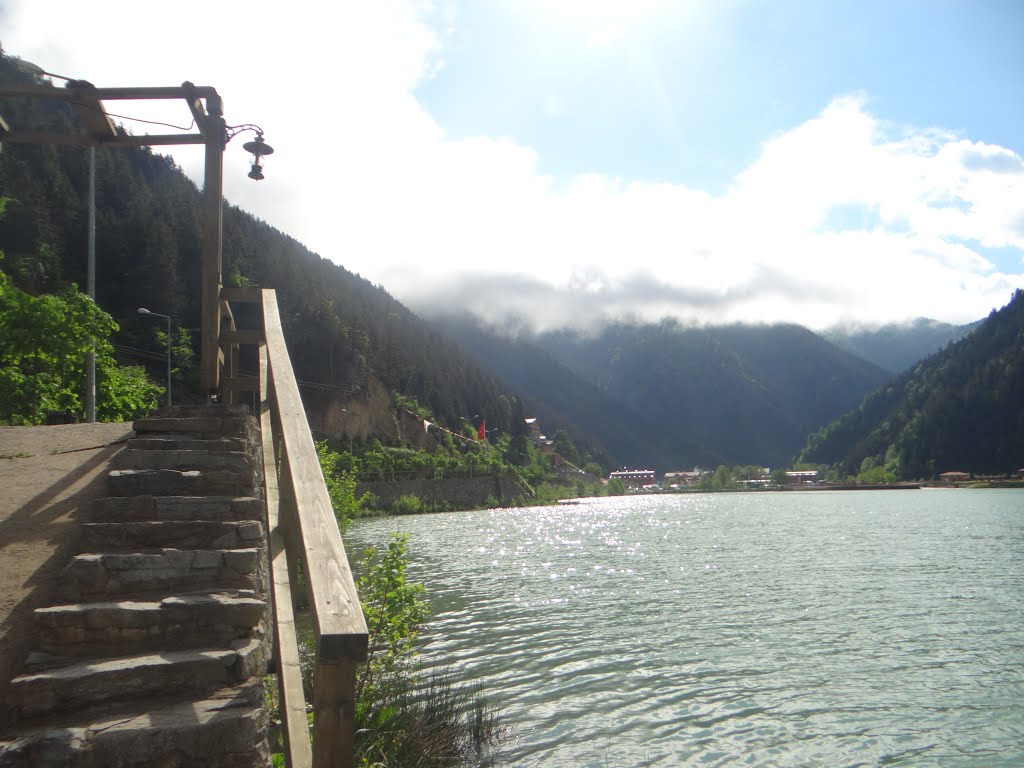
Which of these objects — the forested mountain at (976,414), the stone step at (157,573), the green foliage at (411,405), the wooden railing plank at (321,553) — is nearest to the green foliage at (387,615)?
the stone step at (157,573)

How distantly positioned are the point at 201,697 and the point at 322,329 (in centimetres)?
11117

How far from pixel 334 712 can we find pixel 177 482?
13.4 ft

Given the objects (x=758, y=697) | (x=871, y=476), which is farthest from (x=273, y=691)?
(x=871, y=476)

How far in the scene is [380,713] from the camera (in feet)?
23.5

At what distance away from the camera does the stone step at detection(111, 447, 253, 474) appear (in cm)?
684

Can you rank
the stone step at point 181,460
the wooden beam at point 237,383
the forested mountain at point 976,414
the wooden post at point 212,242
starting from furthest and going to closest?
the forested mountain at point 976,414 → the wooden beam at point 237,383 → the wooden post at point 212,242 → the stone step at point 181,460

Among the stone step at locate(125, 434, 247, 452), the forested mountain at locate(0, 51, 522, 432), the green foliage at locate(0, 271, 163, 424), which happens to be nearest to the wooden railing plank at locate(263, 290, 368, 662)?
the stone step at locate(125, 434, 247, 452)

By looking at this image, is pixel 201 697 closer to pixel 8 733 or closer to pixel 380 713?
pixel 8 733

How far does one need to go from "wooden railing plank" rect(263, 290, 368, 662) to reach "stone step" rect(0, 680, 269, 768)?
1310 millimetres

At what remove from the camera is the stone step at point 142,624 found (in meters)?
4.89

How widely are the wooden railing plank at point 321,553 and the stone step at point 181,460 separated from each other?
1.29m

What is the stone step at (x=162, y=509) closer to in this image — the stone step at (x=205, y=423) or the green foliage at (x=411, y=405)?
the stone step at (x=205, y=423)

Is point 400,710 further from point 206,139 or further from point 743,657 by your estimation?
point 743,657

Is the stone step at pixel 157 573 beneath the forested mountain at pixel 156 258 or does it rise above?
beneath
